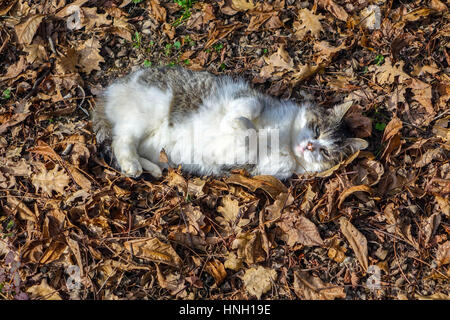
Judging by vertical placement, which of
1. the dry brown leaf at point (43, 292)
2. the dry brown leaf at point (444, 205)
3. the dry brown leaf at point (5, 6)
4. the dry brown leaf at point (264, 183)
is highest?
the dry brown leaf at point (5, 6)

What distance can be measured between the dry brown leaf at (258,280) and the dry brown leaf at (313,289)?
0.71 ft

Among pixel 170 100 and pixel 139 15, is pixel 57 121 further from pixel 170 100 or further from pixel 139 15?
pixel 139 15

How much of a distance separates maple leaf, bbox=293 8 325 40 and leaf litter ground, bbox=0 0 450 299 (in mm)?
22

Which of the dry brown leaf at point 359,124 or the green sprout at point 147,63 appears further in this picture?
the green sprout at point 147,63

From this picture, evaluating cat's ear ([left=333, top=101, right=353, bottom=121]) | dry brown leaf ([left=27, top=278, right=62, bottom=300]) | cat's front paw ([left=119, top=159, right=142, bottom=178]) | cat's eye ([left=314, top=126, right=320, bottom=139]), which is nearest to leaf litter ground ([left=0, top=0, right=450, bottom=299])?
dry brown leaf ([left=27, top=278, right=62, bottom=300])

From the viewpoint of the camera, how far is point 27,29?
3906 mm

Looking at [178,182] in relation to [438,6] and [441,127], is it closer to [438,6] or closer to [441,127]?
[441,127]

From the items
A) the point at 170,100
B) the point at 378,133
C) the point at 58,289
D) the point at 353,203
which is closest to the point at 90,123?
the point at 170,100

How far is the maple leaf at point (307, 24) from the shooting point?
160 inches

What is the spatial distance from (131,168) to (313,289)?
1.99m

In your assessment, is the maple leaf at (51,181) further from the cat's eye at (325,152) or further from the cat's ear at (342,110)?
the cat's ear at (342,110)

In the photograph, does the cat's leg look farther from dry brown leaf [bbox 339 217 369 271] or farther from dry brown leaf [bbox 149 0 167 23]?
dry brown leaf [bbox 339 217 369 271]

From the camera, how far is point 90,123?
3676 millimetres

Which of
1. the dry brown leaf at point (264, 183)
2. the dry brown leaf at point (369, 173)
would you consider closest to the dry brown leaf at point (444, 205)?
the dry brown leaf at point (369, 173)
